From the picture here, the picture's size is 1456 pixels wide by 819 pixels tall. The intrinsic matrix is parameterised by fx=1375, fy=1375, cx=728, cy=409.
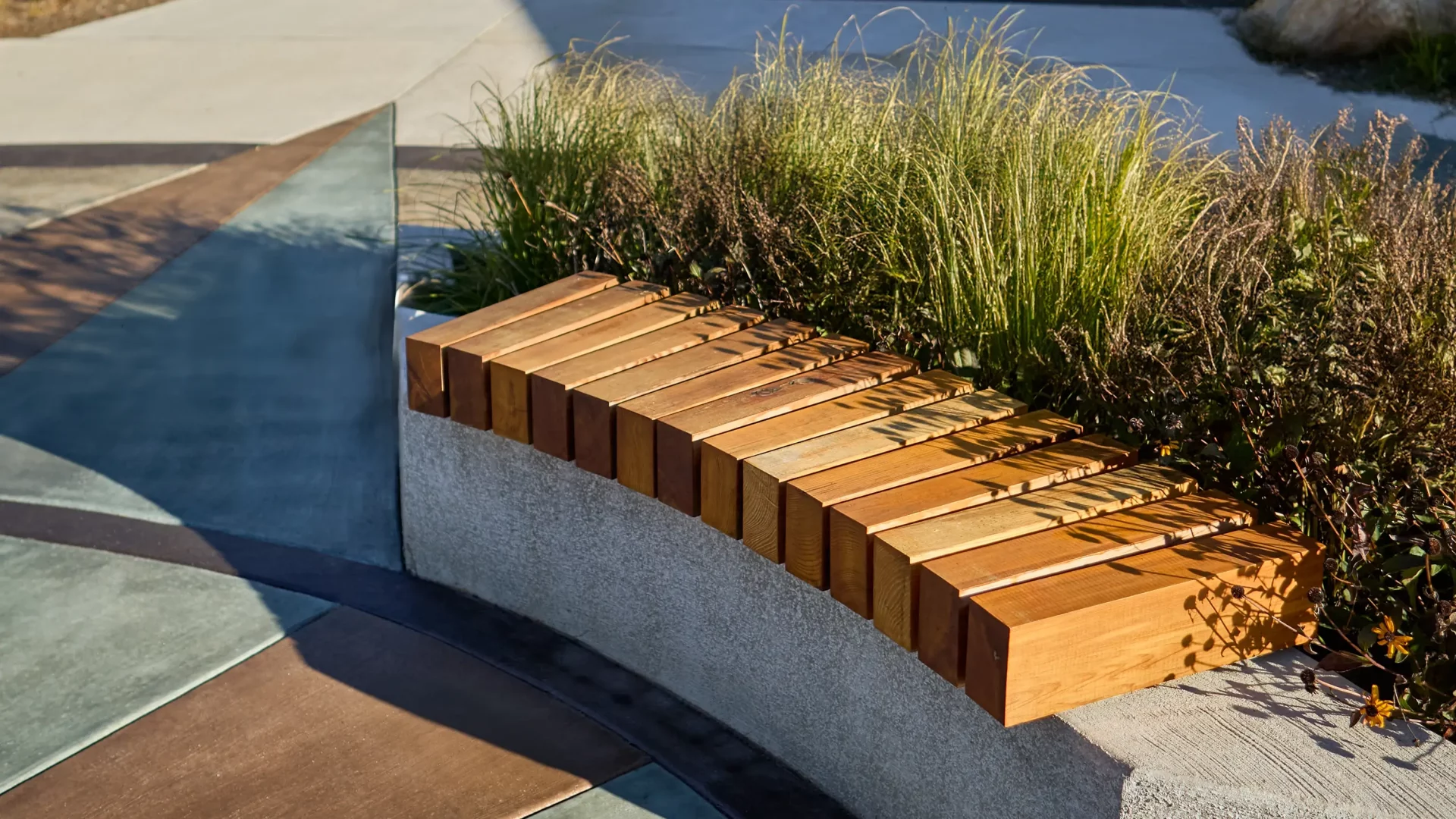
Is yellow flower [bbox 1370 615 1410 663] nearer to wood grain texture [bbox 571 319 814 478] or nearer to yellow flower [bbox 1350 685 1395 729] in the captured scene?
yellow flower [bbox 1350 685 1395 729]

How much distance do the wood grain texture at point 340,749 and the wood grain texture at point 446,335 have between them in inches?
25.6

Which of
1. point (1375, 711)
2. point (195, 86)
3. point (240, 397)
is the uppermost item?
point (195, 86)

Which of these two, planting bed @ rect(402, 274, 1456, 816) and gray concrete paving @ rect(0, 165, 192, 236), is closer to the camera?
planting bed @ rect(402, 274, 1456, 816)

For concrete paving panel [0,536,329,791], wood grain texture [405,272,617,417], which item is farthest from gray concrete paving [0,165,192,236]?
wood grain texture [405,272,617,417]

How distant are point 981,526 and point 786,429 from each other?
0.58 m

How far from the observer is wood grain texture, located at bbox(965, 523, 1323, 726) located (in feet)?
7.43

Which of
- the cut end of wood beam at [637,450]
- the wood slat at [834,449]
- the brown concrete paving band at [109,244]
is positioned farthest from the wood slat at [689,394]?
the brown concrete paving band at [109,244]

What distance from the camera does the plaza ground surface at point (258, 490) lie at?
303cm

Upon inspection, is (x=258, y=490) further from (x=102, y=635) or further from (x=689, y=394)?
(x=689, y=394)

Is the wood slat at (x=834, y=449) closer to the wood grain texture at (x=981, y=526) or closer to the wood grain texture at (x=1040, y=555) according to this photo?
the wood grain texture at (x=981, y=526)

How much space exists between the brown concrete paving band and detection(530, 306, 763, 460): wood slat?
2604mm

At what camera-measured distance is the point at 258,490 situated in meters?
4.18

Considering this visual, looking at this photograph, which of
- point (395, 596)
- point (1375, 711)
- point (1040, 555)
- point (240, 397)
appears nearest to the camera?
point (1375, 711)

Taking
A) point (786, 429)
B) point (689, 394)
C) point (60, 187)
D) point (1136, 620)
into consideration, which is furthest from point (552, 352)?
point (60, 187)
